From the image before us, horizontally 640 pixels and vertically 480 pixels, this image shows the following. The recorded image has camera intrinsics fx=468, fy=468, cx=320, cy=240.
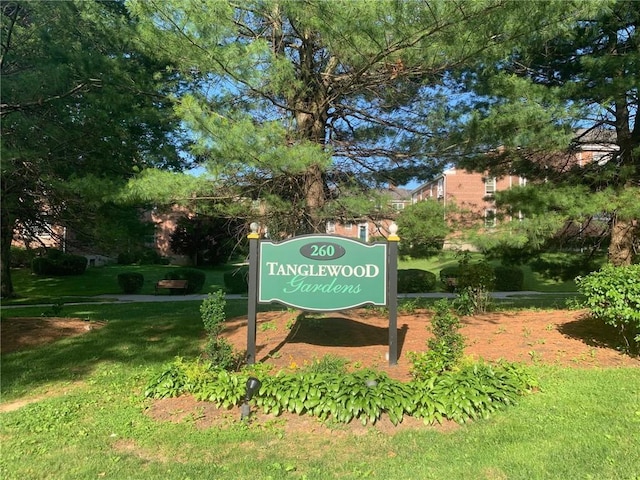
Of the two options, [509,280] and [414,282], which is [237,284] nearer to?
[414,282]

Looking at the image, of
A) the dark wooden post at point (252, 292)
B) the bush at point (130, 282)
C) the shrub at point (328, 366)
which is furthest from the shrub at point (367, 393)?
the bush at point (130, 282)

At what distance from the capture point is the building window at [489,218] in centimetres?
758

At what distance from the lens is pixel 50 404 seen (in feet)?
15.0

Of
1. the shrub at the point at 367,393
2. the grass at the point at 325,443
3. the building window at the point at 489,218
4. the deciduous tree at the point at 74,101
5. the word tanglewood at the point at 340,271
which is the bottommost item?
the grass at the point at 325,443

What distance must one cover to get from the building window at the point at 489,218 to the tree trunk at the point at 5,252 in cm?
929

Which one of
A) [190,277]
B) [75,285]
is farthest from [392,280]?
[75,285]

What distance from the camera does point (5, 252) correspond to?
555 inches

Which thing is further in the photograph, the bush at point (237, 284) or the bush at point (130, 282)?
the bush at point (130, 282)

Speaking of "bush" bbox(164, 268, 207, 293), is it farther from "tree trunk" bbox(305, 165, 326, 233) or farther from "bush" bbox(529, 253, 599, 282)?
"bush" bbox(529, 253, 599, 282)

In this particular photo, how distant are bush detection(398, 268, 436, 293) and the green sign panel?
36.8 ft

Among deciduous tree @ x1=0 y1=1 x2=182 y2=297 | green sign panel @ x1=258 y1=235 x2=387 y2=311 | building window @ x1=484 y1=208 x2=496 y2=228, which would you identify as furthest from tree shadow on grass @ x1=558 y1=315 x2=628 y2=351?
deciduous tree @ x1=0 y1=1 x2=182 y2=297

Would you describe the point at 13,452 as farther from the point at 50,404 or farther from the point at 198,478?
the point at 198,478

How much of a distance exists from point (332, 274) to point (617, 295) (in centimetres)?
316

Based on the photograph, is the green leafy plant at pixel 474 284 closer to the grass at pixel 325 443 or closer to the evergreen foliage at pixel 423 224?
the evergreen foliage at pixel 423 224
